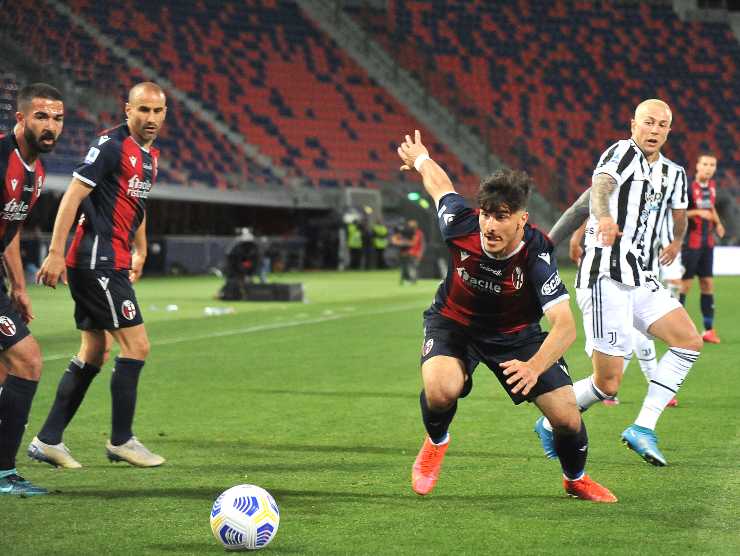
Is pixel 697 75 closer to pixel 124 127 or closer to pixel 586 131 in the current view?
pixel 586 131

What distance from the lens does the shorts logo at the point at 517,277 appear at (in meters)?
5.46

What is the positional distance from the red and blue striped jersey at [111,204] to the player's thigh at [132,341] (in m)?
0.35

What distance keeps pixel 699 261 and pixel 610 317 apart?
8.57 meters

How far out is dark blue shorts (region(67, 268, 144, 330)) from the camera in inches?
255

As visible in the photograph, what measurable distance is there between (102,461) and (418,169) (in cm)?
247

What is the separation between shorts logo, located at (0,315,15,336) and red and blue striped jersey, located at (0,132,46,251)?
19.5 inches

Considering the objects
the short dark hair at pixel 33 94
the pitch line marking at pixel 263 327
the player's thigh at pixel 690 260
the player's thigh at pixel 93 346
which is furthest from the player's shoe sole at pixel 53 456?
the player's thigh at pixel 690 260

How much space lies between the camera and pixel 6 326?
5730 millimetres

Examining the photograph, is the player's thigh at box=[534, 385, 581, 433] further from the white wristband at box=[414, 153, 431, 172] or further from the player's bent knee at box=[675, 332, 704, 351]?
the player's bent knee at box=[675, 332, 704, 351]

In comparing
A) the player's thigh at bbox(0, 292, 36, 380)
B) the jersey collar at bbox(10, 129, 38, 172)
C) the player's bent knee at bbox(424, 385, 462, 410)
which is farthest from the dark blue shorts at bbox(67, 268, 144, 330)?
the player's bent knee at bbox(424, 385, 462, 410)

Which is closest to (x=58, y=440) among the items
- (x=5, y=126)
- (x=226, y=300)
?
(x=226, y=300)

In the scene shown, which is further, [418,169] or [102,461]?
[102,461]

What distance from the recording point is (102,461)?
22.2 feet

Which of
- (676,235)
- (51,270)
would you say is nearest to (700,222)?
(676,235)
